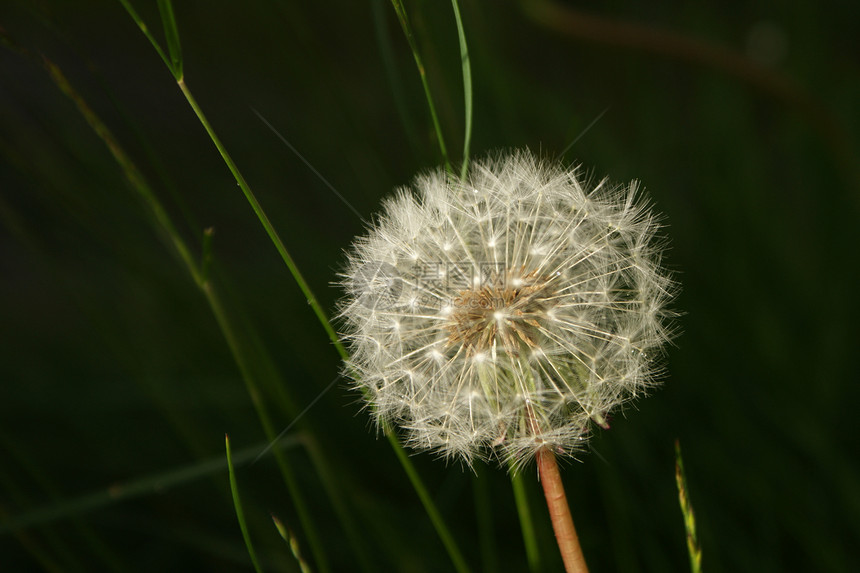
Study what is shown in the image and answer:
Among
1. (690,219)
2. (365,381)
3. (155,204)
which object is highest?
(690,219)

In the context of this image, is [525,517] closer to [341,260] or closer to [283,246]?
[283,246]

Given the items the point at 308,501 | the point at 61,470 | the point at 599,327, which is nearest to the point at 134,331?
the point at 61,470

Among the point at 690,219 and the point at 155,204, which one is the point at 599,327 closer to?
the point at 155,204

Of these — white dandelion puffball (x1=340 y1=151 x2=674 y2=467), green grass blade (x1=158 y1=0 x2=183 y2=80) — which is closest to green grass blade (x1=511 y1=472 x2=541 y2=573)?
white dandelion puffball (x1=340 y1=151 x2=674 y2=467)

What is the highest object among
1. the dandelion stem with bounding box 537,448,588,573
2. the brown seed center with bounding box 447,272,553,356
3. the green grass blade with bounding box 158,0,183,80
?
the green grass blade with bounding box 158,0,183,80

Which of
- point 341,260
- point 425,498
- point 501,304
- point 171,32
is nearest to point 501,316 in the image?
point 501,304

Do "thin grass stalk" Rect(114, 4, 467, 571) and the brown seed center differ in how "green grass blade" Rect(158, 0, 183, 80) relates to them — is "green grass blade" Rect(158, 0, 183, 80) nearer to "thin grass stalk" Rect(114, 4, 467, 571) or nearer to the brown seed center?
"thin grass stalk" Rect(114, 4, 467, 571)
